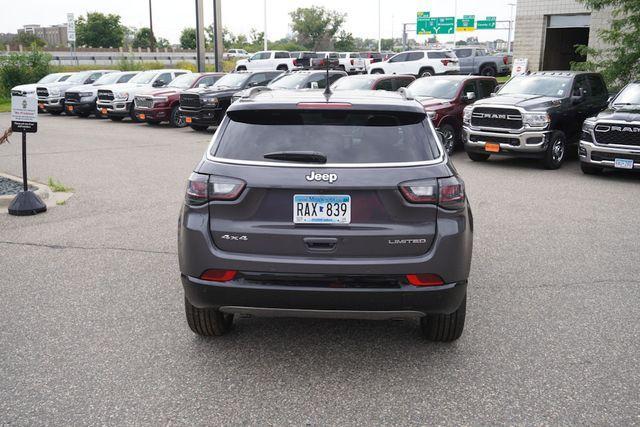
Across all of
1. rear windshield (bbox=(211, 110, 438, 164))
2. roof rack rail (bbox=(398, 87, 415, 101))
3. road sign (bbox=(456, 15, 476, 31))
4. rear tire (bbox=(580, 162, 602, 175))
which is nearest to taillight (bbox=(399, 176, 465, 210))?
rear windshield (bbox=(211, 110, 438, 164))

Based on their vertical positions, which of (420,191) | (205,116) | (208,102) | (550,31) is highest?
(550,31)

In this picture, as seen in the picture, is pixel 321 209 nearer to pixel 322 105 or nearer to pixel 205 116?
pixel 322 105

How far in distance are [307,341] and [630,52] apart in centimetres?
Result: 1733

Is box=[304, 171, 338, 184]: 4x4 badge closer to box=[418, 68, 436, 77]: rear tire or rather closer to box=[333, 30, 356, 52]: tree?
box=[418, 68, 436, 77]: rear tire

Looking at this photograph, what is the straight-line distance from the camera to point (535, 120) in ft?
41.4

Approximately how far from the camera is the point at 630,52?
18438 mm

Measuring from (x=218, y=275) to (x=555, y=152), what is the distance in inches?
421

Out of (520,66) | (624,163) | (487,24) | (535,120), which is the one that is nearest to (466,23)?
(487,24)

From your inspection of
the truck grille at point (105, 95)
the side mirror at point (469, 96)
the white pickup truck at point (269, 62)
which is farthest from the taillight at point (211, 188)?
the white pickup truck at point (269, 62)

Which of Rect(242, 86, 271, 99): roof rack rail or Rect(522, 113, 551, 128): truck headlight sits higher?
Rect(242, 86, 271, 99): roof rack rail

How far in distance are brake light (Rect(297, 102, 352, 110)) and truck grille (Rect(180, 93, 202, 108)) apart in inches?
644

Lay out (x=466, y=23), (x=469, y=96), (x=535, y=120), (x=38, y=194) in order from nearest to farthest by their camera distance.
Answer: (x=38, y=194)
(x=535, y=120)
(x=469, y=96)
(x=466, y=23)

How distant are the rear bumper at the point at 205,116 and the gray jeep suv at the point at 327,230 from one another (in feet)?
52.2

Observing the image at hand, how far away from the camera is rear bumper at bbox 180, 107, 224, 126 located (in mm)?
19516
